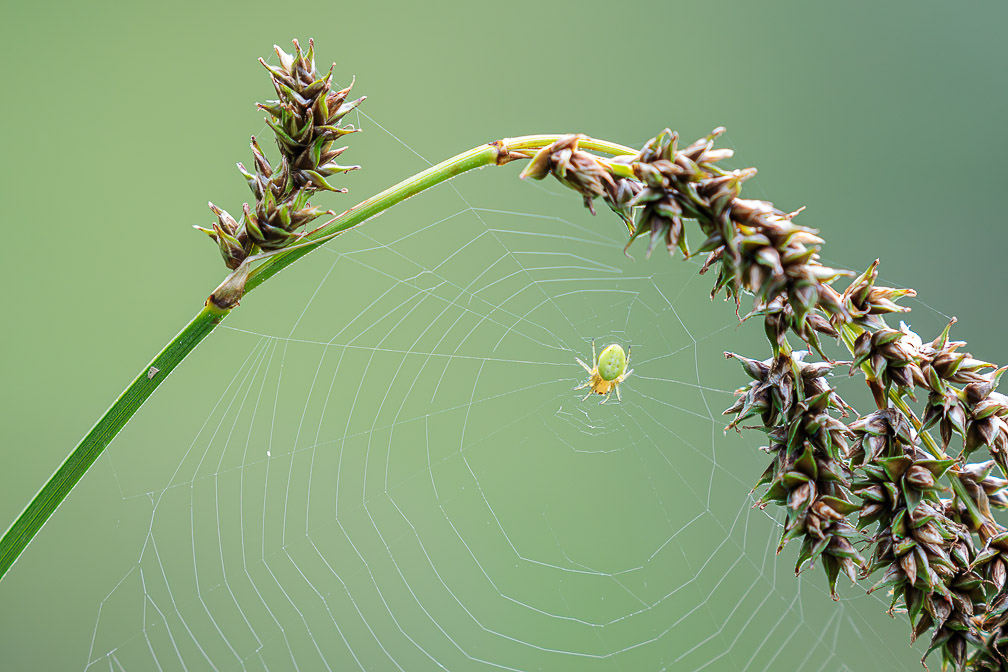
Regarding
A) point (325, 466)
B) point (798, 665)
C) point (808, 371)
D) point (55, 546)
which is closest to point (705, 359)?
point (798, 665)

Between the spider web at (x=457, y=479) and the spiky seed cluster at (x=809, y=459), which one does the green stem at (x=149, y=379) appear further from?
the spider web at (x=457, y=479)

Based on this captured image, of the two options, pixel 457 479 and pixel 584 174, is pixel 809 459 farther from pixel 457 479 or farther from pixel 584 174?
pixel 457 479

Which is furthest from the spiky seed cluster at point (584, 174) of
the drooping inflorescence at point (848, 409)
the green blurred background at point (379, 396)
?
the green blurred background at point (379, 396)

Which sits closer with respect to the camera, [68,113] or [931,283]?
[68,113]

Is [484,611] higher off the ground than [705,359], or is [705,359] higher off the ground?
[705,359]

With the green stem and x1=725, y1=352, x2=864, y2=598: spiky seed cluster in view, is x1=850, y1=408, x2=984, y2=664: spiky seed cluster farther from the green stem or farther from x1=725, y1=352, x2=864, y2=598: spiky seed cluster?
the green stem

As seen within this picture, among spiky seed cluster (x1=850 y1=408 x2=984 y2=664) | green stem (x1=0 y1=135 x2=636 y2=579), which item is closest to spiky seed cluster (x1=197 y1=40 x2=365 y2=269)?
green stem (x1=0 y1=135 x2=636 y2=579)

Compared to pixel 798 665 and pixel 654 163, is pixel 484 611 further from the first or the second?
pixel 654 163
